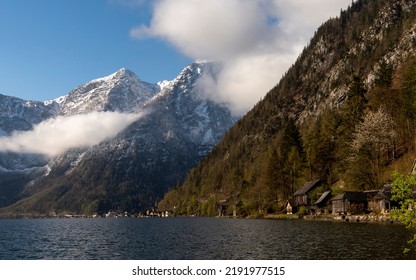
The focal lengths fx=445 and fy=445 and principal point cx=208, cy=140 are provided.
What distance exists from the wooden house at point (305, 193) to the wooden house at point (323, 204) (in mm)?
5150

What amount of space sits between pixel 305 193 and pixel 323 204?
→ 7.05 m

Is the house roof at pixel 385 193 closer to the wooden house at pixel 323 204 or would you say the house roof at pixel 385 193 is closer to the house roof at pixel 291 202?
the wooden house at pixel 323 204

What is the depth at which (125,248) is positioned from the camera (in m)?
64.6

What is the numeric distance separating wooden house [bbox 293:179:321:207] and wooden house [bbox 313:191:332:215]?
5.15 m

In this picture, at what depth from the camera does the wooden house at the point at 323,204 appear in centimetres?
12712

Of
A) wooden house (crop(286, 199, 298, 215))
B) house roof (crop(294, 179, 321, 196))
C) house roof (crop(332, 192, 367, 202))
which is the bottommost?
wooden house (crop(286, 199, 298, 215))

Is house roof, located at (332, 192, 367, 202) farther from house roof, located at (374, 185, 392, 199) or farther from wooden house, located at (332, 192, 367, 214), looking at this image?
house roof, located at (374, 185, 392, 199)

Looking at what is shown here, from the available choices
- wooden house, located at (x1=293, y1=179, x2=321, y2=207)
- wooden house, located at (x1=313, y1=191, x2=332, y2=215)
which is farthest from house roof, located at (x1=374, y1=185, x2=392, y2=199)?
wooden house, located at (x1=293, y1=179, x2=321, y2=207)

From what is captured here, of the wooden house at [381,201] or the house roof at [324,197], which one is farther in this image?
the house roof at [324,197]

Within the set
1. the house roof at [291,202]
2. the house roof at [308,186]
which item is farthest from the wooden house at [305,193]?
the house roof at [291,202]

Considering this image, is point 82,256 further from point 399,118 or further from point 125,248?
point 399,118

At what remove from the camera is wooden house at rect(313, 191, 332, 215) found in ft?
417
